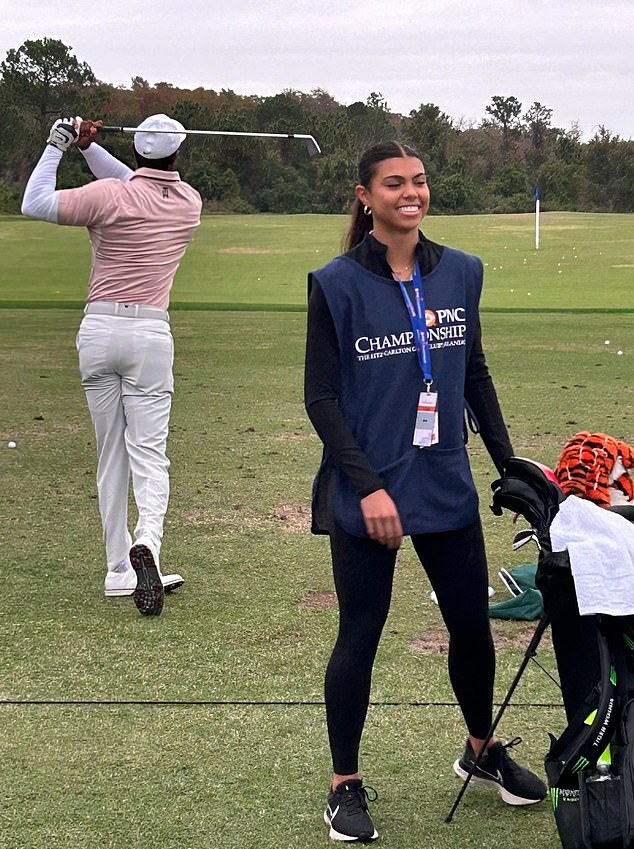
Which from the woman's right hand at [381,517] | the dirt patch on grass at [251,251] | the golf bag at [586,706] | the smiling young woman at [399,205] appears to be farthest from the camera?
the dirt patch on grass at [251,251]

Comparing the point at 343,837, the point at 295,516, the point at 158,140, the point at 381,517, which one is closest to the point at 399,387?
the point at 381,517

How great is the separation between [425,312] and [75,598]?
3.09m

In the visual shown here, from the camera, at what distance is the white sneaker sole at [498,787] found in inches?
156

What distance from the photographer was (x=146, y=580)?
5.85 metres

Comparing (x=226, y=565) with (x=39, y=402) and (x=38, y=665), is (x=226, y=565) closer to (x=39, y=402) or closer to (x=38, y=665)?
(x=38, y=665)

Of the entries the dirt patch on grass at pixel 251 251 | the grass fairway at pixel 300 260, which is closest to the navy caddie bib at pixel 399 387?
the grass fairway at pixel 300 260

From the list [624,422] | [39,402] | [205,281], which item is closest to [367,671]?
[624,422]

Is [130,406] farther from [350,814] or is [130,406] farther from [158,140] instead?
[350,814]

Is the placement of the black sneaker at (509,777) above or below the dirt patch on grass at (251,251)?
above

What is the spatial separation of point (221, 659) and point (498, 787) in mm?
1591

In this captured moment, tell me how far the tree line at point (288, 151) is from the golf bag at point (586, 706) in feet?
138

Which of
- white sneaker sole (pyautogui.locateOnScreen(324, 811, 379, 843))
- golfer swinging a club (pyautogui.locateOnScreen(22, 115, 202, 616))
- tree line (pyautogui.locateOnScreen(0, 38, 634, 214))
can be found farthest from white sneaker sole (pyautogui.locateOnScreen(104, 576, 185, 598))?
tree line (pyautogui.locateOnScreen(0, 38, 634, 214))

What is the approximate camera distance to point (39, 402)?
41.9 ft

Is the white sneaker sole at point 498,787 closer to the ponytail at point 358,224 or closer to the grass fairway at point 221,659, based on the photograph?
the grass fairway at point 221,659
